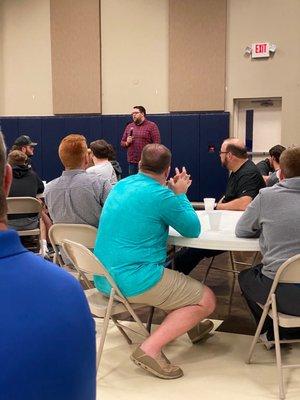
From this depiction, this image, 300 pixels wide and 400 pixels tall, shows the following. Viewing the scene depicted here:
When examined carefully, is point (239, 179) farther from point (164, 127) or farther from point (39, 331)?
point (164, 127)

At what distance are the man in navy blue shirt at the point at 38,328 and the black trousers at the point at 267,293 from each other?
187cm

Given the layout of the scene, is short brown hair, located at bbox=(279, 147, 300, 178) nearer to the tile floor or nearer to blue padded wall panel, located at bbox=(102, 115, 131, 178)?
the tile floor

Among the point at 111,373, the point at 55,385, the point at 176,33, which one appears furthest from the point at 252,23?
the point at 55,385

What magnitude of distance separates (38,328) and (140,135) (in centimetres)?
793

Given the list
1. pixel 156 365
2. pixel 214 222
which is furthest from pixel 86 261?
pixel 214 222

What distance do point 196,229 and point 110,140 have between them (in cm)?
712

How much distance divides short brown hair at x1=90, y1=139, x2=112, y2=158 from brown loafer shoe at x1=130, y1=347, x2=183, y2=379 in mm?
2401

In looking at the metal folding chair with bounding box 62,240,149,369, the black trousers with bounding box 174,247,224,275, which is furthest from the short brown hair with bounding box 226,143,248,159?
the metal folding chair with bounding box 62,240,149,369

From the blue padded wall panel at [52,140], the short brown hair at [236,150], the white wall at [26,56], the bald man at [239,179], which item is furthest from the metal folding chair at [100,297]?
the white wall at [26,56]

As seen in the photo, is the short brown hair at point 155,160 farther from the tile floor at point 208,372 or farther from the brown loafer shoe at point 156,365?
the tile floor at point 208,372

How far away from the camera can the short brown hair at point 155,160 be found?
285 centimetres

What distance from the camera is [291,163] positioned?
8.96 ft

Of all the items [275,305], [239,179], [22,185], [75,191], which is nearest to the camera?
[275,305]

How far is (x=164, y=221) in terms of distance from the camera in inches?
110
